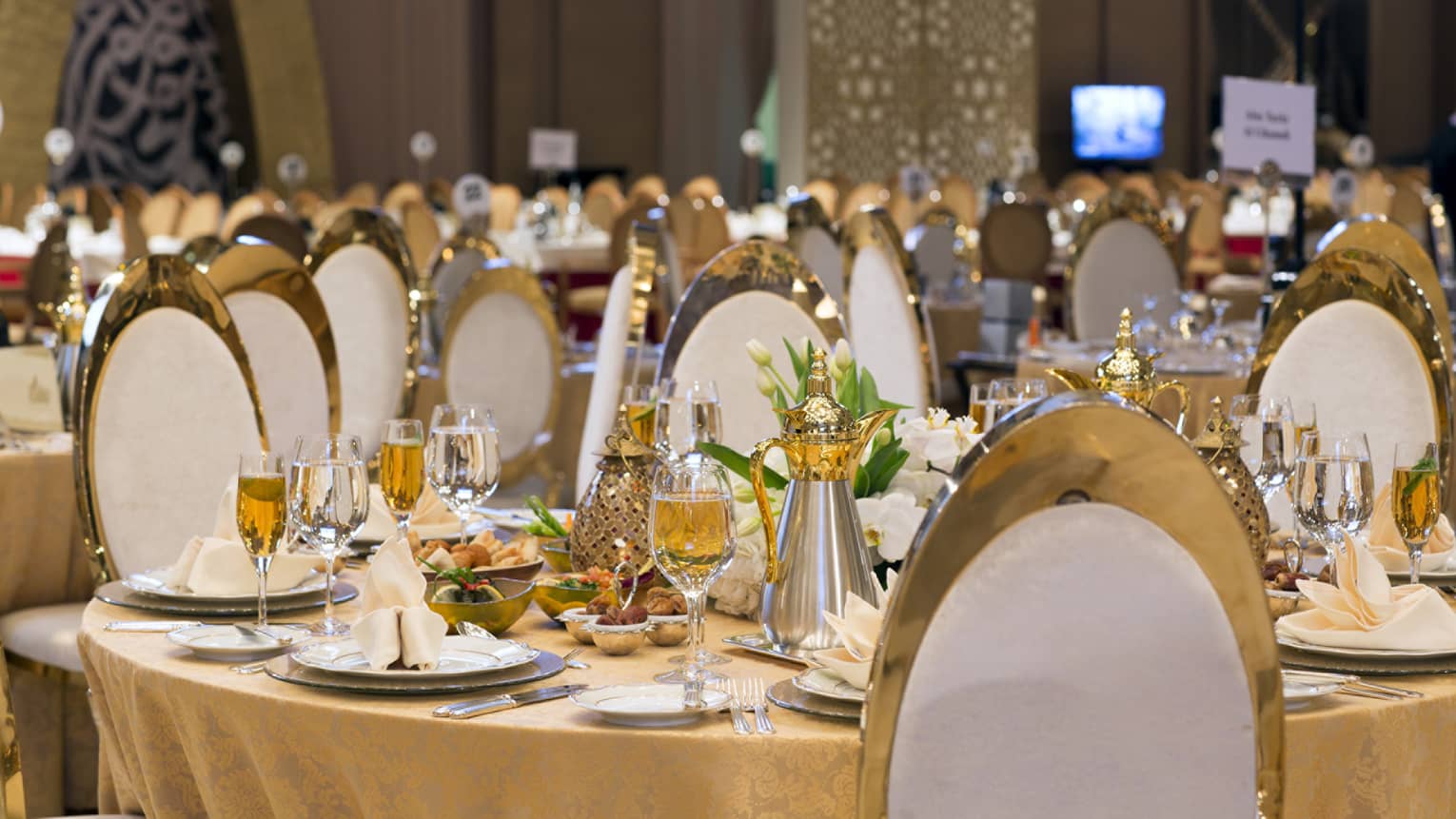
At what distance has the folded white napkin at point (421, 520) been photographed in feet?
7.93

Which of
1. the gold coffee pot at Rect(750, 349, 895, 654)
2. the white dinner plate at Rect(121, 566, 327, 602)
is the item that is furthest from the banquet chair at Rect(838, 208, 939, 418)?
the gold coffee pot at Rect(750, 349, 895, 654)

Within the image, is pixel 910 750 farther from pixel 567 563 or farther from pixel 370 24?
pixel 370 24

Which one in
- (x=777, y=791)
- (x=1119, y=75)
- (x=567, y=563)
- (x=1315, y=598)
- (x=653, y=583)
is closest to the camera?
(x=777, y=791)

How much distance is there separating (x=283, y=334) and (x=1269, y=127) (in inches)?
81.4

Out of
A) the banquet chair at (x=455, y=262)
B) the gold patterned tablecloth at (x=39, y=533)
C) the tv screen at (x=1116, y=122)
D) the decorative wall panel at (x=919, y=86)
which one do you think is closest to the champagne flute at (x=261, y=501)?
the gold patterned tablecloth at (x=39, y=533)

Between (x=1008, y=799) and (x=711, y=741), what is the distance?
30 centimetres

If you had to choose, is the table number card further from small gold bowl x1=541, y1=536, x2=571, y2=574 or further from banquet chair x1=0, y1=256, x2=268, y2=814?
small gold bowl x1=541, y1=536, x2=571, y2=574

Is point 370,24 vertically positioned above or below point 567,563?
above

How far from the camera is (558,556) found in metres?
2.21

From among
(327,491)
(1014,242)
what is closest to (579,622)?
(327,491)

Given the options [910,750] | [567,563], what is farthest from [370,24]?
[910,750]

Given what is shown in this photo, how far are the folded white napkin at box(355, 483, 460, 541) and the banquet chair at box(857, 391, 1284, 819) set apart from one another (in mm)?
1214

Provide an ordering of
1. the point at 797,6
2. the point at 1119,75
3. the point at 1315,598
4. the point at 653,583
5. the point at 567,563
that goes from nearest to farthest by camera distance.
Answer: the point at 1315,598
the point at 653,583
the point at 567,563
the point at 797,6
the point at 1119,75

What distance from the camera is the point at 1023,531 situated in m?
1.26
